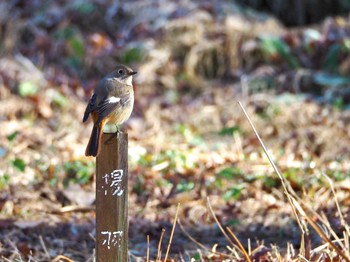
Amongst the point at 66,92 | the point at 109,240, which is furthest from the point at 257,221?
the point at 66,92

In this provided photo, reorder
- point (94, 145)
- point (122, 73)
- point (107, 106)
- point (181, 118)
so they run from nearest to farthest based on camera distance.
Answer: point (94, 145)
point (107, 106)
point (122, 73)
point (181, 118)

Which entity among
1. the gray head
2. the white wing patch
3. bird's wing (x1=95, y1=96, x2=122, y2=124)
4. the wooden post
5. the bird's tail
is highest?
the gray head

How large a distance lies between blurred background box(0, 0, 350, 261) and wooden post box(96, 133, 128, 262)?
0.93 m

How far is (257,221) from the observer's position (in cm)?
546

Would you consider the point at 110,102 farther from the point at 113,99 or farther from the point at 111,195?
the point at 111,195

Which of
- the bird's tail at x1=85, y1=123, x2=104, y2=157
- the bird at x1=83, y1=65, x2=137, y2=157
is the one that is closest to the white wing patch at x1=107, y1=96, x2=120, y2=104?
the bird at x1=83, y1=65, x2=137, y2=157

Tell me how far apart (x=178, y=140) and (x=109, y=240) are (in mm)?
4350

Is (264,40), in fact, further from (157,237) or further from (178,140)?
(157,237)

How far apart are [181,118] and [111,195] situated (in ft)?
17.9

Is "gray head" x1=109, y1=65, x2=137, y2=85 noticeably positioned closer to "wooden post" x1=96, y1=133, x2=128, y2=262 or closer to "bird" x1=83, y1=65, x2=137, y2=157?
"bird" x1=83, y1=65, x2=137, y2=157

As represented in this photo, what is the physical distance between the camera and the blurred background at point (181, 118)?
5.30m

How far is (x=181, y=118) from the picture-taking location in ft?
28.1

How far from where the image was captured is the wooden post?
3121 mm

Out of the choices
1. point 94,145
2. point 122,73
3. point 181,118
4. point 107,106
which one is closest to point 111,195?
point 94,145
